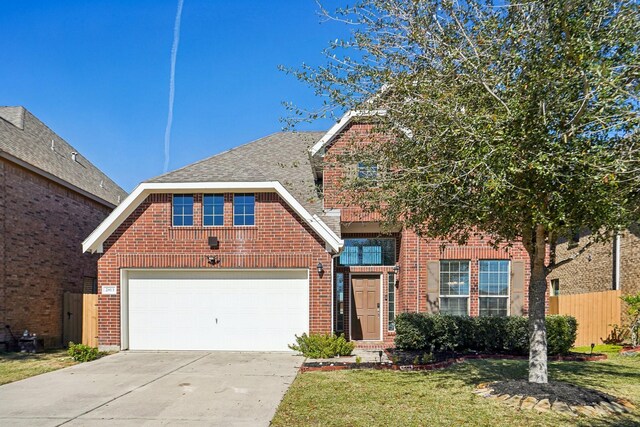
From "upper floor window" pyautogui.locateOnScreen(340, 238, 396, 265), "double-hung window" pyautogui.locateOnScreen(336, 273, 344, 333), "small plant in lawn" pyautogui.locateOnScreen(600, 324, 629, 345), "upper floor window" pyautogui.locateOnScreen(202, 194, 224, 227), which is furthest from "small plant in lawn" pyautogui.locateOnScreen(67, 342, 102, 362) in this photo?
"small plant in lawn" pyautogui.locateOnScreen(600, 324, 629, 345)

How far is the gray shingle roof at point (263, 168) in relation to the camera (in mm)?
12336

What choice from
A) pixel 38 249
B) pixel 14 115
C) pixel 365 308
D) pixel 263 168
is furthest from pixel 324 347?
pixel 14 115

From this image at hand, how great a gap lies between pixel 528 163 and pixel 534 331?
10.5 feet

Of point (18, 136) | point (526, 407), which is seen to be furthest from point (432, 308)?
point (18, 136)

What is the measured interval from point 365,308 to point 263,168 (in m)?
5.22

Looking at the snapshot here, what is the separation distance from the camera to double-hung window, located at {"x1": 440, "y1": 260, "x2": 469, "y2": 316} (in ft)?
41.6

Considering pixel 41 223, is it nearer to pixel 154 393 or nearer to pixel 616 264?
pixel 154 393

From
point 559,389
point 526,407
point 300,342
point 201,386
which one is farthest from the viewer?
point 300,342

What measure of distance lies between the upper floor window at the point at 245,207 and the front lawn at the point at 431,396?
4782 millimetres

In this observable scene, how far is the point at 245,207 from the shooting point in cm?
1241

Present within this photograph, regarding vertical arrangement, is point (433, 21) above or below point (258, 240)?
above

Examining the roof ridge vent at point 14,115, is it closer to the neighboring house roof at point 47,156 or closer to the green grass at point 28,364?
the neighboring house roof at point 47,156

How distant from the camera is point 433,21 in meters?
6.84

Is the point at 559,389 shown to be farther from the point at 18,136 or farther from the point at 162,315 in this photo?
the point at 18,136
